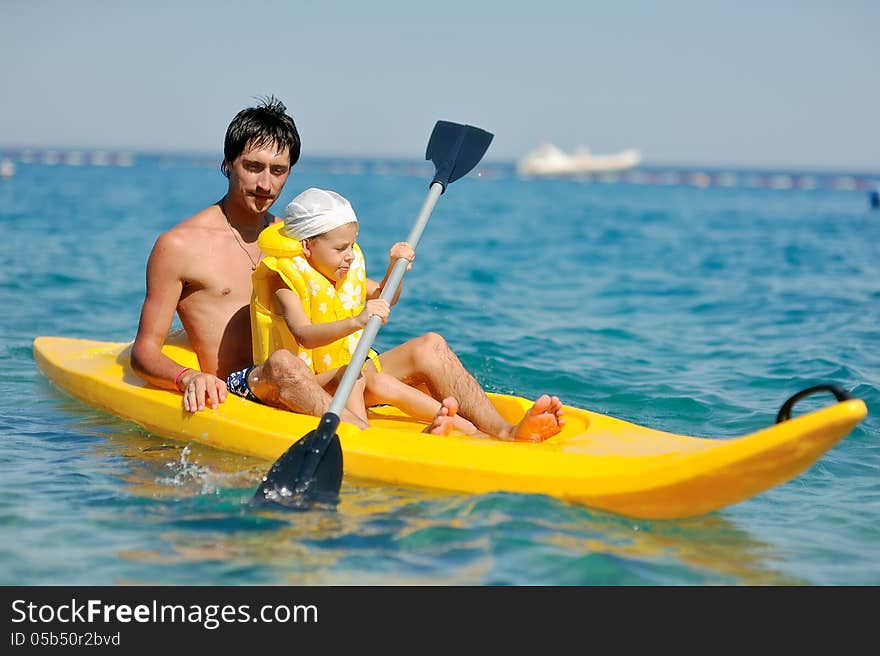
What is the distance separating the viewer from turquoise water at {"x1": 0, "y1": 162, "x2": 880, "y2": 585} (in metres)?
3.39

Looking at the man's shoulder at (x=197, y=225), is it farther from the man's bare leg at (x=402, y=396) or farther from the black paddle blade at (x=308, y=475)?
the black paddle blade at (x=308, y=475)

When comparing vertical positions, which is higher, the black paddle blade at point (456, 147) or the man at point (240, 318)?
the black paddle blade at point (456, 147)

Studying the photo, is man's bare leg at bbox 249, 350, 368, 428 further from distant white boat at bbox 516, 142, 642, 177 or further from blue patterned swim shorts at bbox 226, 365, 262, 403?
distant white boat at bbox 516, 142, 642, 177

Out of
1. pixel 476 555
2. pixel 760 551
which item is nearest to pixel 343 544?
pixel 476 555

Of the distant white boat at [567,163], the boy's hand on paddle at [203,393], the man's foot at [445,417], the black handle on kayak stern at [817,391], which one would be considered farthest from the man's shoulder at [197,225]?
the distant white boat at [567,163]

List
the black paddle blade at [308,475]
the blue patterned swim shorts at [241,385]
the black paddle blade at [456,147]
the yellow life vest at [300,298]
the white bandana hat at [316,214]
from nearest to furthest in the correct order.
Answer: the black paddle blade at [308,475] < the white bandana hat at [316,214] < the yellow life vest at [300,298] < the blue patterned swim shorts at [241,385] < the black paddle blade at [456,147]

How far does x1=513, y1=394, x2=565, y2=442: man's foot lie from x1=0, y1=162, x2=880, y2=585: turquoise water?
0.45m

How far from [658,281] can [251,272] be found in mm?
9008

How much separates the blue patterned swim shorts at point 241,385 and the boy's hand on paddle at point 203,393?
0.27 feet

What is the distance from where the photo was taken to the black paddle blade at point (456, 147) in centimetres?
507
